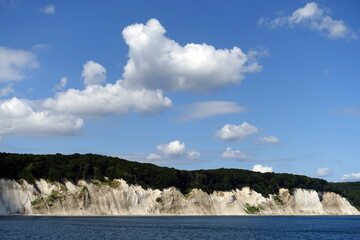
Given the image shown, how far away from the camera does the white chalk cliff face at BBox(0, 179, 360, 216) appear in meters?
119

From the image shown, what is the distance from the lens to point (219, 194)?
16575cm

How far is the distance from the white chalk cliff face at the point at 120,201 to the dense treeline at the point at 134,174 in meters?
2.43

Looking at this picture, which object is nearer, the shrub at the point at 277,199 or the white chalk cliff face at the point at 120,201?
the white chalk cliff face at the point at 120,201

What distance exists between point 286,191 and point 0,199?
117795 millimetres

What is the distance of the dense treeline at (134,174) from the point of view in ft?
413

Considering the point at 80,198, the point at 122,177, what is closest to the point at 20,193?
the point at 80,198

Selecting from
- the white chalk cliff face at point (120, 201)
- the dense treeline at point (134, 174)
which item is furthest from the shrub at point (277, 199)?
the dense treeline at point (134, 174)

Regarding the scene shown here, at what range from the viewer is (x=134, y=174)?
145375mm

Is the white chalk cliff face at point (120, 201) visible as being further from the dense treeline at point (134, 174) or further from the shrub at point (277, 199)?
the dense treeline at point (134, 174)

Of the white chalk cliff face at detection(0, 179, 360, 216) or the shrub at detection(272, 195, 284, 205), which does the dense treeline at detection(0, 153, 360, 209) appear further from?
the shrub at detection(272, 195, 284, 205)

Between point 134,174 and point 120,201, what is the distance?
1215 cm

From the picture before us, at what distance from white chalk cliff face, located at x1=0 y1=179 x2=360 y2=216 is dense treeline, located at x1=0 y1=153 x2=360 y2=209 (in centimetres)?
243

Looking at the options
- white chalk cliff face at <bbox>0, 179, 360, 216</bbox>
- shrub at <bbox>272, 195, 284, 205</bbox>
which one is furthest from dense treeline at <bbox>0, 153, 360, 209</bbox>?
shrub at <bbox>272, 195, 284, 205</bbox>

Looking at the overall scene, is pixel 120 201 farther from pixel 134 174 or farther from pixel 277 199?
pixel 277 199
